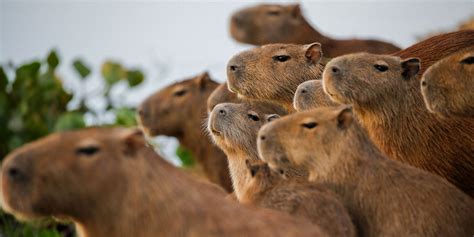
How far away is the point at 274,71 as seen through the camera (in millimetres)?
5000

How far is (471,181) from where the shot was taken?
15.4 feet

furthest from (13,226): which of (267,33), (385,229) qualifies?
(385,229)

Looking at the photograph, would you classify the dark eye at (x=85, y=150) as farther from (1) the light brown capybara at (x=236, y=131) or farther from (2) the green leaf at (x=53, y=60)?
(2) the green leaf at (x=53, y=60)

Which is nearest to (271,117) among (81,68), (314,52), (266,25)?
(314,52)

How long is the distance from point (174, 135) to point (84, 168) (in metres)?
4.76

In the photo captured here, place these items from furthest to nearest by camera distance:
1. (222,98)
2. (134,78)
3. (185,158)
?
(134,78) < (185,158) < (222,98)

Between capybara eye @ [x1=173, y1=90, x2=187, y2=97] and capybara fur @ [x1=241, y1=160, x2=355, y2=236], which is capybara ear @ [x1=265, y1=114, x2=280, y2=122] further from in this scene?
capybara eye @ [x1=173, y1=90, x2=187, y2=97]

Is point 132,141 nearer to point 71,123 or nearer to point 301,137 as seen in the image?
point 301,137

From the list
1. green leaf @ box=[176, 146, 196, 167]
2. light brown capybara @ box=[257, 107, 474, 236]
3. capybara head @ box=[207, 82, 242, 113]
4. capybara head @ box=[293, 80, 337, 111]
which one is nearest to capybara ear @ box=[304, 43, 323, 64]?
capybara head @ box=[293, 80, 337, 111]

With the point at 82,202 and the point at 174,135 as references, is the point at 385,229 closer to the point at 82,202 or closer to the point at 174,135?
the point at 82,202

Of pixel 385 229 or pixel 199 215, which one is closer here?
pixel 199 215

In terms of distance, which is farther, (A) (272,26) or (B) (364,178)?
(A) (272,26)

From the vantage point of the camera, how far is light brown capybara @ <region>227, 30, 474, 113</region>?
4984 mm

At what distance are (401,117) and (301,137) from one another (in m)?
1.05
